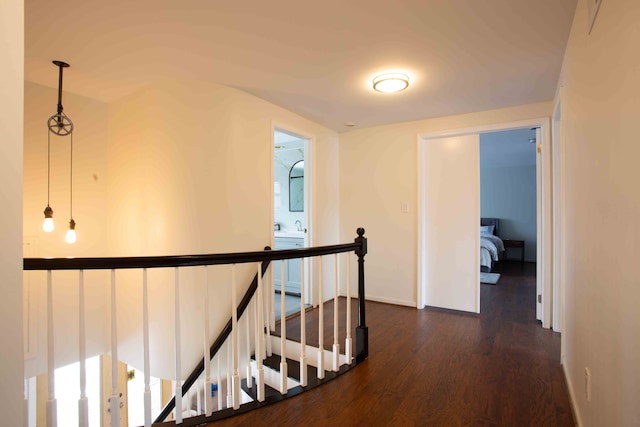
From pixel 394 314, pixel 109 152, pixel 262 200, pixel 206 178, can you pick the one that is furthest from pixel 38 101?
pixel 394 314

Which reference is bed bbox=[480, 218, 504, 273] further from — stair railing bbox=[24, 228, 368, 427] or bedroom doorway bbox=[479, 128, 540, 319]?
stair railing bbox=[24, 228, 368, 427]

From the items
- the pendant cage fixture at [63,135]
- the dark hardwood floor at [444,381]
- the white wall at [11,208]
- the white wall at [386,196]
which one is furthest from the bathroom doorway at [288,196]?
the white wall at [11,208]

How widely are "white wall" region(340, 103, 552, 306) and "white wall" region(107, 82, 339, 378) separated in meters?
1.47

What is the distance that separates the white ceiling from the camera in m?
1.75

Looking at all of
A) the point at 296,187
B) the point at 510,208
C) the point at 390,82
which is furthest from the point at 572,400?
the point at 510,208

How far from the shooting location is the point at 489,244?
19.2ft

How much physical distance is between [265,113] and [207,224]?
4.24ft

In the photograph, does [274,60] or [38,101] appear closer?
[274,60]

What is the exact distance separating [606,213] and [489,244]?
518 centimetres

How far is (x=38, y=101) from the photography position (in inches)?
107

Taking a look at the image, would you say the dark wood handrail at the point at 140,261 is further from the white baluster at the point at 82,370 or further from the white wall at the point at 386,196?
the white wall at the point at 386,196

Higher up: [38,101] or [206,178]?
[38,101]

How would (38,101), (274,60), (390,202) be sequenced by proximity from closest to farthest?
(274,60) < (38,101) < (390,202)

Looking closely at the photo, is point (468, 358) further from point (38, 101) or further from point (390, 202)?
point (38, 101)
